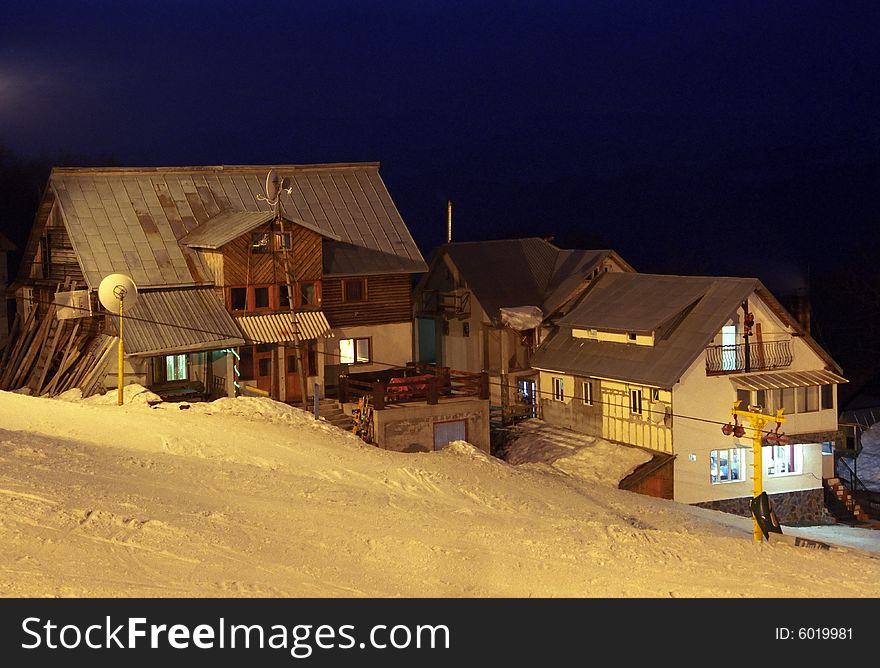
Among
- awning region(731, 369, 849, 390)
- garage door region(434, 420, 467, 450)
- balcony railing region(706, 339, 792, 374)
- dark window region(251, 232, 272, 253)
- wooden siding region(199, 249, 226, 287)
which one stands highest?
dark window region(251, 232, 272, 253)

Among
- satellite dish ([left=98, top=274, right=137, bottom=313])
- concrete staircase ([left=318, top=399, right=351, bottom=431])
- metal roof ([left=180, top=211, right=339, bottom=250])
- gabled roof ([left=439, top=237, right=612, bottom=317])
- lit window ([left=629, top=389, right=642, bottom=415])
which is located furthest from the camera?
gabled roof ([left=439, top=237, right=612, bottom=317])

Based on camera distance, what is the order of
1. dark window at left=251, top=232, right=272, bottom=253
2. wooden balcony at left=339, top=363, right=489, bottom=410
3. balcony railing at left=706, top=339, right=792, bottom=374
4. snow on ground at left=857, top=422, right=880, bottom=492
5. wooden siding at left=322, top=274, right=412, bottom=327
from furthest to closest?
1. snow on ground at left=857, top=422, right=880, bottom=492
2. wooden siding at left=322, top=274, right=412, bottom=327
3. balcony railing at left=706, top=339, right=792, bottom=374
4. dark window at left=251, top=232, right=272, bottom=253
5. wooden balcony at left=339, top=363, right=489, bottom=410

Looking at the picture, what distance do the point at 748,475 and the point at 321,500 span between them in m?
21.6

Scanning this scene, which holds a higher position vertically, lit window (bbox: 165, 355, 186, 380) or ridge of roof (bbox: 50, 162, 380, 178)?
ridge of roof (bbox: 50, 162, 380, 178)

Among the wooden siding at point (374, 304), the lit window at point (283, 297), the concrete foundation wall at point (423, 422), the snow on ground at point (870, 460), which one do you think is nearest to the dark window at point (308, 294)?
the lit window at point (283, 297)

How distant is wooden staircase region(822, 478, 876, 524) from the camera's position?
41.8m

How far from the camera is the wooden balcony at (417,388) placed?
37312mm

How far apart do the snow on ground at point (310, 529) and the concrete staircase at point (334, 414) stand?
26.2ft

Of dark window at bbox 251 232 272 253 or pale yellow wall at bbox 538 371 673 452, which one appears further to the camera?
pale yellow wall at bbox 538 371 673 452

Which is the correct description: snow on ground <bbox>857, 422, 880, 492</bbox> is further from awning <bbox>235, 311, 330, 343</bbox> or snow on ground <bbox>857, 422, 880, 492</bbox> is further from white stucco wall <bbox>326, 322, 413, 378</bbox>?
awning <bbox>235, 311, 330, 343</bbox>

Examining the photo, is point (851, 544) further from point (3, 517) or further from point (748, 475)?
point (3, 517)

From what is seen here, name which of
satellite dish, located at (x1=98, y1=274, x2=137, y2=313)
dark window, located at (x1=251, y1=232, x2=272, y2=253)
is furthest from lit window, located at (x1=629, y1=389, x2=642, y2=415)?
satellite dish, located at (x1=98, y1=274, x2=137, y2=313)

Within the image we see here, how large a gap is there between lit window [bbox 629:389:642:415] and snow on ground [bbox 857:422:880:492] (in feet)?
39.2

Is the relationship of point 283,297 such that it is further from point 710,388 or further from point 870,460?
point 870,460
